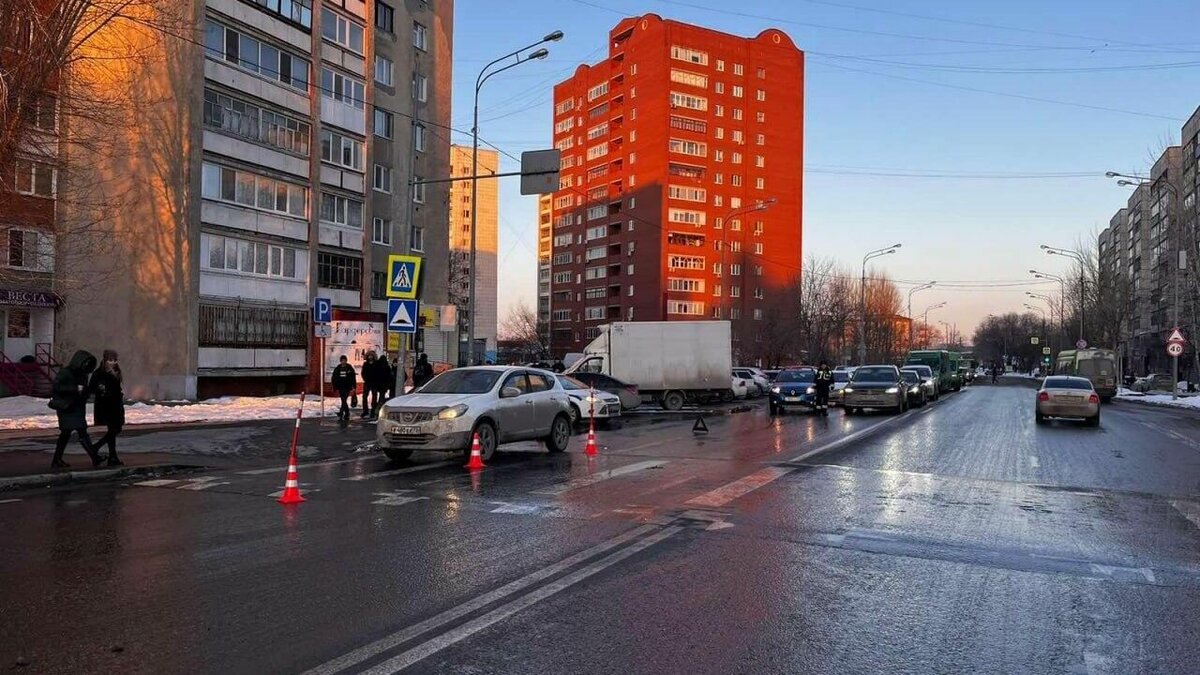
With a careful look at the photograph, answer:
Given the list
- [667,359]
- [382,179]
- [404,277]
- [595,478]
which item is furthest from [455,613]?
[382,179]

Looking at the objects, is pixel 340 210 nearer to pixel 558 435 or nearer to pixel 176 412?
pixel 176 412

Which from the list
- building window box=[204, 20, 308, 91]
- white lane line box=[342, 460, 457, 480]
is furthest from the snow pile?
building window box=[204, 20, 308, 91]

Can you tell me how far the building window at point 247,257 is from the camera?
29641 millimetres

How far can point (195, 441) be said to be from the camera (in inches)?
643

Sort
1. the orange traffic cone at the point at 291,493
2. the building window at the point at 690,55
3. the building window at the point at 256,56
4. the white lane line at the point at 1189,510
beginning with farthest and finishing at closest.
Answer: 1. the building window at the point at 690,55
2. the building window at the point at 256,56
3. the orange traffic cone at the point at 291,493
4. the white lane line at the point at 1189,510

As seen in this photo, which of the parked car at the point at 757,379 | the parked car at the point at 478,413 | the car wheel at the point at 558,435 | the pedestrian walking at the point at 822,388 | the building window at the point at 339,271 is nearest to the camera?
the parked car at the point at 478,413

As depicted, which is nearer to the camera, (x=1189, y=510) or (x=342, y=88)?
(x=1189, y=510)

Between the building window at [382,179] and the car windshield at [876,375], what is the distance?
2325cm

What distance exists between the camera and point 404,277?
1814cm

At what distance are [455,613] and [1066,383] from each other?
2271 cm

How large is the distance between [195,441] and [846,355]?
236 ft

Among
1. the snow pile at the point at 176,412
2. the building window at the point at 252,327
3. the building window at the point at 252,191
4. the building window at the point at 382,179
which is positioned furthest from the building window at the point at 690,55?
the snow pile at the point at 176,412

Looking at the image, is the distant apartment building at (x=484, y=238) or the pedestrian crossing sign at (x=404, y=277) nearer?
the pedestrian crossing sign at (x=404, y=277)

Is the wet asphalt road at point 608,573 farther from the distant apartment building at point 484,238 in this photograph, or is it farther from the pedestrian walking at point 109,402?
the distant apartment building at point 484,238
